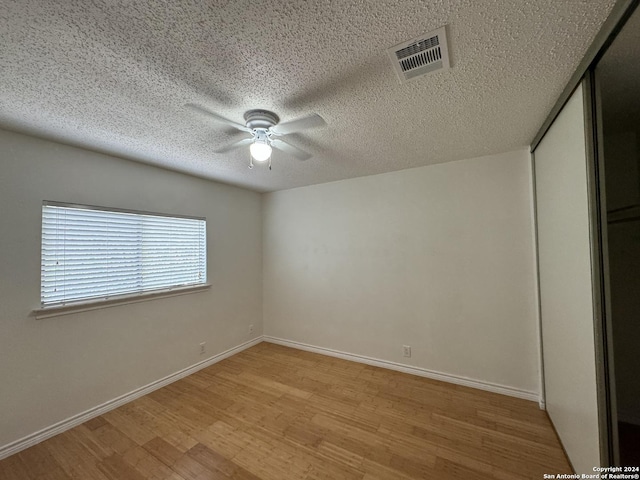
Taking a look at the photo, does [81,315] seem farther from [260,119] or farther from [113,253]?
[260,119]

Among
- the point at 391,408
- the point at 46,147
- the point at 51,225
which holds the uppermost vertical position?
the point at 46,147

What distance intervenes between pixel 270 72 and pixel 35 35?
0.98 metres

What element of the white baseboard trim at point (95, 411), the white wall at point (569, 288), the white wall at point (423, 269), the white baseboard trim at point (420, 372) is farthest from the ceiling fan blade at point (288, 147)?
the white baseboard trim at point (95, 411)

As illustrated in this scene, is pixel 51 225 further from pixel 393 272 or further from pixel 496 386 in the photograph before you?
pixel 496 386

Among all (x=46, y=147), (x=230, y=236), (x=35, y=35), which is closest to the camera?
(x=35, y=35)

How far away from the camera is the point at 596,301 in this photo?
1.19m

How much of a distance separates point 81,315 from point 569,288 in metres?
3.77

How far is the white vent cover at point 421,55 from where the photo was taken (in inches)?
42.1

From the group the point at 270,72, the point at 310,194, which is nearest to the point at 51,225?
the point at 270,72

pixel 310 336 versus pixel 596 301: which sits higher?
pixel 596 301

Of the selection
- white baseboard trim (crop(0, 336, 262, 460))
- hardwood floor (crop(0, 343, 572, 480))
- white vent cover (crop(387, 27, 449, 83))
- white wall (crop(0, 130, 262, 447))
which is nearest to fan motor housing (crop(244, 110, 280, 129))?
white vent cover (crop(387, 27, 449, 83))

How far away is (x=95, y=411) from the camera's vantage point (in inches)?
85.5

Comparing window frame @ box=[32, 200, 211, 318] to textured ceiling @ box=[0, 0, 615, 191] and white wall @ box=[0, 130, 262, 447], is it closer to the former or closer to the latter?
white wall @ box=[0, 130, 262, 447]

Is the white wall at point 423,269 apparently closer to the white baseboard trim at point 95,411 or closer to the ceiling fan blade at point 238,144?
the white baseboard trim at point 95,411
